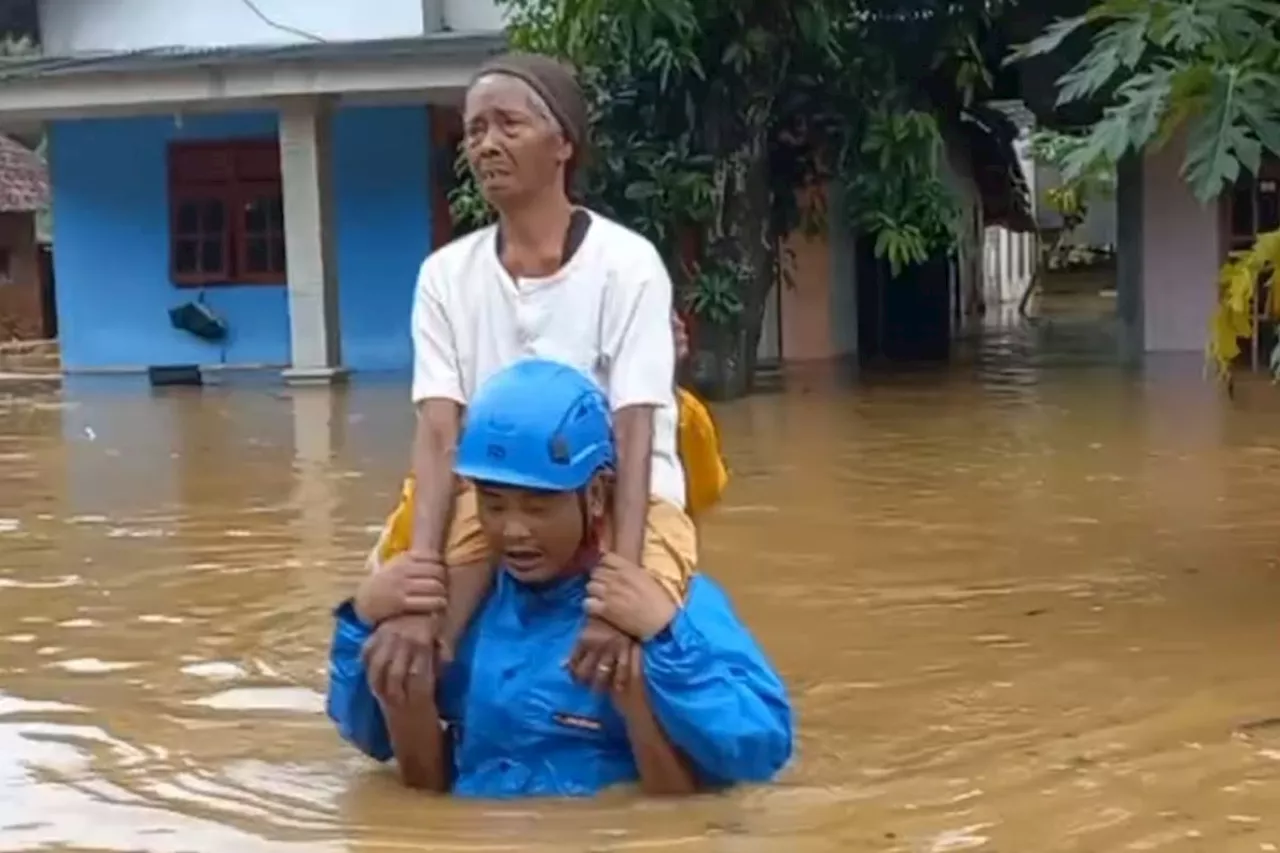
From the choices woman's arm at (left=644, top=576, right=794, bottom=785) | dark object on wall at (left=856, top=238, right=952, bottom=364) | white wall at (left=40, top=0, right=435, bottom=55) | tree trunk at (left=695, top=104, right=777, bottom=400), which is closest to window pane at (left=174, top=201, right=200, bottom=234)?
white wall at (left=40, top=0, right=435, bottom=55)

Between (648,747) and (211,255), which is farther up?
(211,255)

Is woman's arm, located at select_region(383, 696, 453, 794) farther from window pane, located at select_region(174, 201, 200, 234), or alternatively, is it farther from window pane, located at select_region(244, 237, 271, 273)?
window pane, located at select_region(174, 201, 200, 234)

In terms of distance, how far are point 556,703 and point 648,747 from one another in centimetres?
22

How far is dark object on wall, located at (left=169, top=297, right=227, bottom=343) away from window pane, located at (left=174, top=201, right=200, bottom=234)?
71 centimetres

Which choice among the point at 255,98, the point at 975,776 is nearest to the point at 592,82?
the point at 255,98

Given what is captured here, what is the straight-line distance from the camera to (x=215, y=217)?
68.0ft

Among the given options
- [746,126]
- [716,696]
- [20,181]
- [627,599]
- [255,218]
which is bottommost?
[716,696]

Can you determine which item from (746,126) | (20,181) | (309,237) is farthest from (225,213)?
(20,181)

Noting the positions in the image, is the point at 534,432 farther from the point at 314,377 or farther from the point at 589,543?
the point at 314,377

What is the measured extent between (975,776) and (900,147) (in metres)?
10.8

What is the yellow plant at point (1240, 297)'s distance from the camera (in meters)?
6.55

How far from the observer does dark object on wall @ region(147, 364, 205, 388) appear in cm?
1977

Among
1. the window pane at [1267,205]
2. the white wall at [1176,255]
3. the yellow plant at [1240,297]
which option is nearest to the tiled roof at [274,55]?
the white wall at [1176,255]

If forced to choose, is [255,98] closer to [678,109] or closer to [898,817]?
[678,109]
